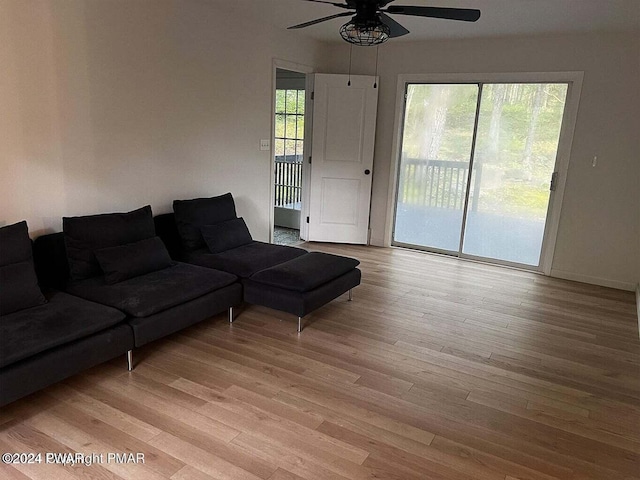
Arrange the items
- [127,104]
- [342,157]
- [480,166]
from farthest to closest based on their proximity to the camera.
Answer: [342,157] → [480,166] → [127,104]

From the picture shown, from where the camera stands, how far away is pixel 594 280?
15.9 ft

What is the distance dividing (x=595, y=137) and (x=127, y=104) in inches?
173

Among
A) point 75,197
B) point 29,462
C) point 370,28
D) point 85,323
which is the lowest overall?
point 29,462

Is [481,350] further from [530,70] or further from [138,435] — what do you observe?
[530,70]

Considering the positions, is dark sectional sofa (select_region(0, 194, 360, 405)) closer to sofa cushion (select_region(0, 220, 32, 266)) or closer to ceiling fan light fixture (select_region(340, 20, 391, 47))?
sofa cushion (select_region(0, 220, 32, 266))

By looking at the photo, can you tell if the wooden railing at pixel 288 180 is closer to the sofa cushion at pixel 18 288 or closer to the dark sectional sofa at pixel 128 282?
the dark sectional sofa at pixel 128 282

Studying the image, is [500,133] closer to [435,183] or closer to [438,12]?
[435,183]

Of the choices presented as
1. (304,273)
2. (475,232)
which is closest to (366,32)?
(304,273)

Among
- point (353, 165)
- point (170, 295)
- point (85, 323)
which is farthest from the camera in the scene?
point (353, 165)

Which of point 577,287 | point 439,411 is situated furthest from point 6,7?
point 577,287

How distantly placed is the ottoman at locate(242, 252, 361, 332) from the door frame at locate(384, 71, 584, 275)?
2589 mm

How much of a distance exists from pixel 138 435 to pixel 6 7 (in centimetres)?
260

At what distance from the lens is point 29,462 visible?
2018 millimetres

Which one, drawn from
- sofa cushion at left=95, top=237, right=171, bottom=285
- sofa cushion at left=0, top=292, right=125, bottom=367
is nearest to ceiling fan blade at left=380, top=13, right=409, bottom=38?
sofa cushion at left=95, top=237, right=171, bottom=285
